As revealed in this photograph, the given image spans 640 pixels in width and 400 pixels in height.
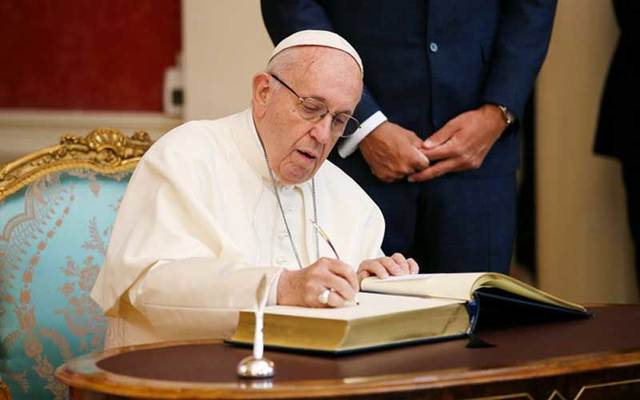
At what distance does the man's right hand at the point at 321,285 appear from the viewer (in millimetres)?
2457

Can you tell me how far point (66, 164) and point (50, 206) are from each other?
0.13m

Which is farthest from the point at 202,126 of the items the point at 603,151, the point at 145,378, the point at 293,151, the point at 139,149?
the point at 603,151

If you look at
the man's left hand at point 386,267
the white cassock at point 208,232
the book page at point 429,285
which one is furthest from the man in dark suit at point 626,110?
the book page at point 429,285

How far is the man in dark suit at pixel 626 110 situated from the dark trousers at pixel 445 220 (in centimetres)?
160

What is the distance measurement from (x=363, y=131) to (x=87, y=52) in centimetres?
245

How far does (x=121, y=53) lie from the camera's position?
5.77m

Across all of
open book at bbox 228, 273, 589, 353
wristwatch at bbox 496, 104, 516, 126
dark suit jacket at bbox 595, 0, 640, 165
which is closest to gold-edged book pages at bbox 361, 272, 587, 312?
open book at bbox 228, 273, 589, 353

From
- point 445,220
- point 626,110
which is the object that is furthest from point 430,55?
point 626,110

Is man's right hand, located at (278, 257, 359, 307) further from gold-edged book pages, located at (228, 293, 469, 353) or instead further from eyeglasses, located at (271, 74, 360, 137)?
eyeglasses, located at (271, 74, 360, 137)

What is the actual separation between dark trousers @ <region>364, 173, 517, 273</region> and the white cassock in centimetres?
31

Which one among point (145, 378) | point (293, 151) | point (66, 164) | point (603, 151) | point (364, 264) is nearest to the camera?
point (145, 378)

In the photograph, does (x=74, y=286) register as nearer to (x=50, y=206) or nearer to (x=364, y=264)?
(x=50, y=206)

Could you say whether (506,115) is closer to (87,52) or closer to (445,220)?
(445,220)

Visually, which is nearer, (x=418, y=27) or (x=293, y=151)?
(x=293, y=151)
